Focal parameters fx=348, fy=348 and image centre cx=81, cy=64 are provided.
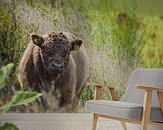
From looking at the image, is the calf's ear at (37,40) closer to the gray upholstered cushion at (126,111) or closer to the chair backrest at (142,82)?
the chair backrest at (142,82)

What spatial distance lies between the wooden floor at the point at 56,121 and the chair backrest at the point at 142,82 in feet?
3.53

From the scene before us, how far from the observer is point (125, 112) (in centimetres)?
296

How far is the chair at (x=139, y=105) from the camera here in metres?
2.92

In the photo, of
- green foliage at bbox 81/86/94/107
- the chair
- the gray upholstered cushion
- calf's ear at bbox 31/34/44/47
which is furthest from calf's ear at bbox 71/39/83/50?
the gray upholstered cushion

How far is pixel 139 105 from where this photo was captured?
9.83 feet

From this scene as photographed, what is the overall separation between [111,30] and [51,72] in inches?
45.3

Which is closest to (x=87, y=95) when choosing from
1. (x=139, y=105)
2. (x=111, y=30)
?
(x=111, y=30)

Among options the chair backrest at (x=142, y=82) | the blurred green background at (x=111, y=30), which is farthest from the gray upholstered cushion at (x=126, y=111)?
the blurred green background at (x=111, y=30)

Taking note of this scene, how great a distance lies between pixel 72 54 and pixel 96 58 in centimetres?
39

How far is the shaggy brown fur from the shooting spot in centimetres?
519

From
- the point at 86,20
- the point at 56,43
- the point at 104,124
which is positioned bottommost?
the point at 104,124

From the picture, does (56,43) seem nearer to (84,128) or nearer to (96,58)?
(96,58)

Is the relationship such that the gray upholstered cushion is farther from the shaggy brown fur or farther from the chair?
the shaggy brown fur

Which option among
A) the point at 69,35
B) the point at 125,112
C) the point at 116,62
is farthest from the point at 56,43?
the point at 125,112
